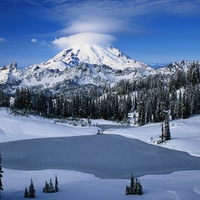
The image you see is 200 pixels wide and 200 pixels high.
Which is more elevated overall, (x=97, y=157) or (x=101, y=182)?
(x=101, y=182)

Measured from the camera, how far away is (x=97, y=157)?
1182 inches

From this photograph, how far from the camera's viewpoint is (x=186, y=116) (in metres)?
81.0

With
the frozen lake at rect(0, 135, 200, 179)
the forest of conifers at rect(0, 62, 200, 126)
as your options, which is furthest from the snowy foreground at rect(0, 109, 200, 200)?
the forest of conifers at rect(0, 62, 200, 126)

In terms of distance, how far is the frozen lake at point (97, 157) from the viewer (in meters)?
25.2

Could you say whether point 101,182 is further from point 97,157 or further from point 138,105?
point 138,105

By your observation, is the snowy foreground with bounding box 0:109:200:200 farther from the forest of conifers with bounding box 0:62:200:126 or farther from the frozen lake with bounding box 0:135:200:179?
the forest of conifers with bounding box 0:62:200:126

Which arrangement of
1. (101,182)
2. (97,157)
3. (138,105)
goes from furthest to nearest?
(138,105) < (97,157) < (101,182)

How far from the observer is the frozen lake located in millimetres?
25234

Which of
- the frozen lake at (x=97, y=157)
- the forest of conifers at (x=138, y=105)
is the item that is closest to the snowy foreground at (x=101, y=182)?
the frozen lake at (x=97, y=157)

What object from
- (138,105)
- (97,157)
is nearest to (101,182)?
(97,157)

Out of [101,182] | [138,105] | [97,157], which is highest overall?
[138,105]

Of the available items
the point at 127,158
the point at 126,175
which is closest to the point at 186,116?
the point at 127,158

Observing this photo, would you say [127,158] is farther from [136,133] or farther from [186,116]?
[186,116]

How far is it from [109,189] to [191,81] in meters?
114
